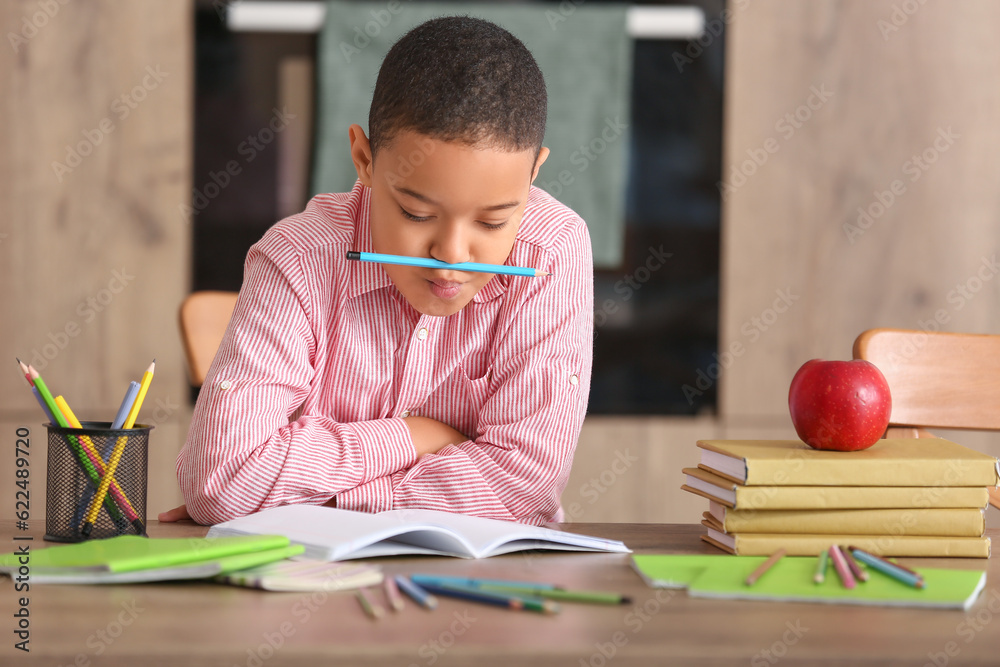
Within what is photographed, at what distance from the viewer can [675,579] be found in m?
0.81

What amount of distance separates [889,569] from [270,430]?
681 millimetres

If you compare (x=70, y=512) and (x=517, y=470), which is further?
(x=517, y=470)

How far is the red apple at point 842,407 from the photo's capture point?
993mm

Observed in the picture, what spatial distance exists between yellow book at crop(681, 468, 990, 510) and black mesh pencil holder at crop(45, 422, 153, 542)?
0.59m

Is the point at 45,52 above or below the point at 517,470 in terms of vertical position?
above

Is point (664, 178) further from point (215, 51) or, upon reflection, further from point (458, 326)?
point (458, 326)

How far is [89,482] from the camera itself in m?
0.94

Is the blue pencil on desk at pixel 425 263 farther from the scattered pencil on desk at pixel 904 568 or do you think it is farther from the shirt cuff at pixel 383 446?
Result: the scattered pencil on desk at pixel 904 568

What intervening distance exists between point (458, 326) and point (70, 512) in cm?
54

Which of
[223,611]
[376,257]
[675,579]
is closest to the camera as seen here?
[223,611]

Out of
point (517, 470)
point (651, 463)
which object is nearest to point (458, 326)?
point (517, 470)

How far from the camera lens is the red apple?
993mm

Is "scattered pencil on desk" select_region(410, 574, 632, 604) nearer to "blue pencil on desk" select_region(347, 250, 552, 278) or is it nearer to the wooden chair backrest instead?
"blue pencil on desk" select_region(347, 250, 552, 278)

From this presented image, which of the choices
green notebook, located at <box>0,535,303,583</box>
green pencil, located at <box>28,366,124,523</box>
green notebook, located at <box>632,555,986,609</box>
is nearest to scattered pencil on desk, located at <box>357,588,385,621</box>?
green notebook, located at <box>0,535,303,583</box>
